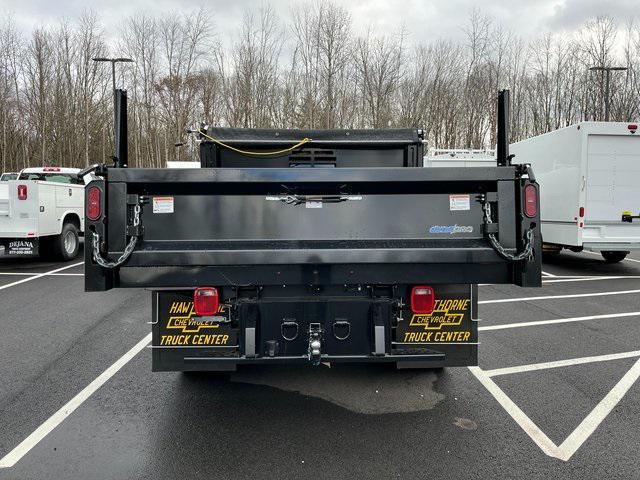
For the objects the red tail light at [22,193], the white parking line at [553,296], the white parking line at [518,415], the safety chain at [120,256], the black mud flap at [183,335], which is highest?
the red tail light at [22,193]

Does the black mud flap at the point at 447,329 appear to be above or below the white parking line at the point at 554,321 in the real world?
above

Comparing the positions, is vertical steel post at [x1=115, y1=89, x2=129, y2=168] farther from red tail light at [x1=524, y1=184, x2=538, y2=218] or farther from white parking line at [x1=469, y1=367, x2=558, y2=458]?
white parking line at [x1=469, y1=367, x2=558, y2=458]

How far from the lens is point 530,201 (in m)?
2.78

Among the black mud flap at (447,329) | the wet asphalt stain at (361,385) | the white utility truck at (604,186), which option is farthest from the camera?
the white utility truck at (604,186)

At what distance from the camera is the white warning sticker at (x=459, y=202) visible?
9.53ft

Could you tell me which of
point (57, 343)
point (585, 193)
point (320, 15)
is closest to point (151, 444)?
point (57, 343)

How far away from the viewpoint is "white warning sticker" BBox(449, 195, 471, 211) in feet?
9.53

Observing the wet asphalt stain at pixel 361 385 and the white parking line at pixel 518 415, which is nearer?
the white parking line at pixel 518 415

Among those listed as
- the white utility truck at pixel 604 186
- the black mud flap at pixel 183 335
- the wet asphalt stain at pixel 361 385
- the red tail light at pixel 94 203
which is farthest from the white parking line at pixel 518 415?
the white utility truck at pixel 604 186

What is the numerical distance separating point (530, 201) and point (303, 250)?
56.5 inches

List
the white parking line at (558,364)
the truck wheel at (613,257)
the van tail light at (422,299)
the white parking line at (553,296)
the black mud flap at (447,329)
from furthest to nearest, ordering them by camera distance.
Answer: the truck wheel at (613,257) → the white parking line at (553,296) → the white parking line at (558,364) → the black mud flap at (447,329) → the van tail light at (422,299)

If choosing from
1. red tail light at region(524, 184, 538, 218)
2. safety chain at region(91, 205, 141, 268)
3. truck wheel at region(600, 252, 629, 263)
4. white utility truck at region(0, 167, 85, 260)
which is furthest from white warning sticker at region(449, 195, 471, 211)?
truck wheel at region(600, 252, 629, 263)

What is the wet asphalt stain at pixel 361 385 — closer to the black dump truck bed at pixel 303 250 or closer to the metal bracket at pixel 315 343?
the black dump truck bed at pixel 303 250

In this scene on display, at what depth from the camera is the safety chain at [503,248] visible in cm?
273
